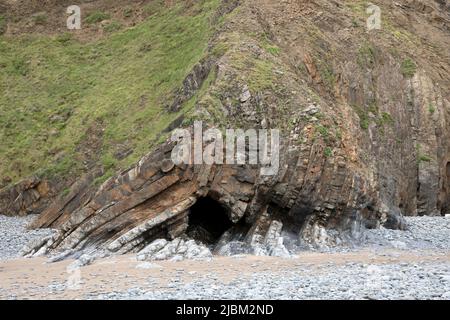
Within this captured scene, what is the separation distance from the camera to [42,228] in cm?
2559

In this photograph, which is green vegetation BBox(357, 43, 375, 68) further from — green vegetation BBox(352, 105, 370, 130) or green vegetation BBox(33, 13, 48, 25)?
green vegetation BBox(33, 13, 48, 25)

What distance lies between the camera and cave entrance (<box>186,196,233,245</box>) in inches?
843

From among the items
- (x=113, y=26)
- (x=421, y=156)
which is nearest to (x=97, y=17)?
(x=113, y=26)

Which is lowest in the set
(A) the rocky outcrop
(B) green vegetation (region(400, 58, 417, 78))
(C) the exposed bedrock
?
(A) the rocky outcrop

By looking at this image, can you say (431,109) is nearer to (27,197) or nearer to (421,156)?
(421,156)

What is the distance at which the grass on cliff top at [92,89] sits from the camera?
2914cm

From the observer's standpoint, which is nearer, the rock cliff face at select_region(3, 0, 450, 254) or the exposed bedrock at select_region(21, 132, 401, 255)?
the exposed bedrock at select_region(21, 132, 401, 255)

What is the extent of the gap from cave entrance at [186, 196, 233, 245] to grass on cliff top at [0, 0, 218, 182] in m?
2.65

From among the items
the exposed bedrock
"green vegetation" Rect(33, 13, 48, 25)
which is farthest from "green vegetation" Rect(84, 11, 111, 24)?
the exposed bedrock

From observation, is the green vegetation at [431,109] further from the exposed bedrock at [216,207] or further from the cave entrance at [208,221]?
the cave entrance at [208,221]

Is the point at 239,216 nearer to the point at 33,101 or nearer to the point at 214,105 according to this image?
the point at 214,105

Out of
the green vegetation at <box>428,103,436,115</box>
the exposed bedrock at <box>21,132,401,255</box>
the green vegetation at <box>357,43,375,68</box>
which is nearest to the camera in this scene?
the exposed bedrock at <box>21,132,401,255</box>

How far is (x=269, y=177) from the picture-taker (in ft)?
69.4
